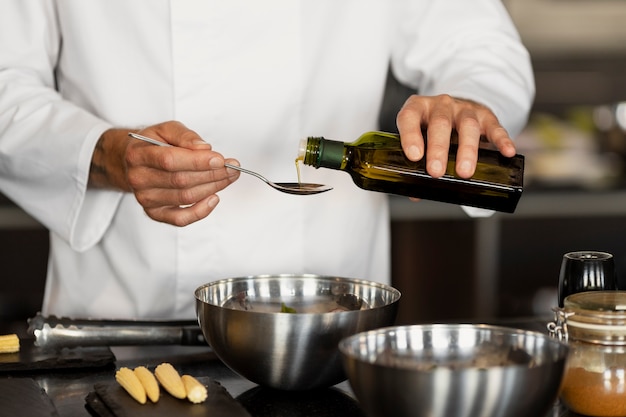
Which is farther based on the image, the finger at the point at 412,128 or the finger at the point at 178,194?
the finger at the point at 178,194

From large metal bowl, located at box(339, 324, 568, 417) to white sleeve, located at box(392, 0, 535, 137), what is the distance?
30.9 inches

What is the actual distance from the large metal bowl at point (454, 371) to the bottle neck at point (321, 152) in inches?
10.7

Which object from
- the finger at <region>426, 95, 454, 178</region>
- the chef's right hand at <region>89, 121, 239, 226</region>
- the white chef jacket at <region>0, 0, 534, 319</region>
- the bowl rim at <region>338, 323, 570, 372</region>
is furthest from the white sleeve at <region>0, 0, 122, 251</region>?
the bowl rim at <region>338, 323, 570, 372</region>

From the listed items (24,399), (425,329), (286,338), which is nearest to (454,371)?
(425,329)

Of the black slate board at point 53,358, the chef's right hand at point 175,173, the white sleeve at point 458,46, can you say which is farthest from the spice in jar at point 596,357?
the white sleeve at point 458,46

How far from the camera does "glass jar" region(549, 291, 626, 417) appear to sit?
→ 1.00 m

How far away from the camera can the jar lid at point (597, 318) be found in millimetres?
998

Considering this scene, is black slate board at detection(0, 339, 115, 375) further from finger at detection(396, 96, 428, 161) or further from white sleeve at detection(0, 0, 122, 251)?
finger at detection(396, 96, 428, 161)

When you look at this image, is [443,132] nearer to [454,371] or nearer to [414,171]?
[414,171]

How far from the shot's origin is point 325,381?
1.11 m

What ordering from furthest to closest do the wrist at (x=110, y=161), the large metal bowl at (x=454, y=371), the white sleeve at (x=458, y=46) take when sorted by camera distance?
1. the white sleeve at (x=458, y=46)
2. the wrist at (x=110, y=161)
3. the large metal bowl at (x=454, y=371)

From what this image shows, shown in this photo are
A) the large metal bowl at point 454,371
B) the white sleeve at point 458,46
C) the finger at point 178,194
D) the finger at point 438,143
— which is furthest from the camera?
the white sleeve at point 458,46

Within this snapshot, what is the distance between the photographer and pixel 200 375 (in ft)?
4.01

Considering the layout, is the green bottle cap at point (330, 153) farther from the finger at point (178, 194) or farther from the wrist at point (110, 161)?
the wrist at point (110, 161)
